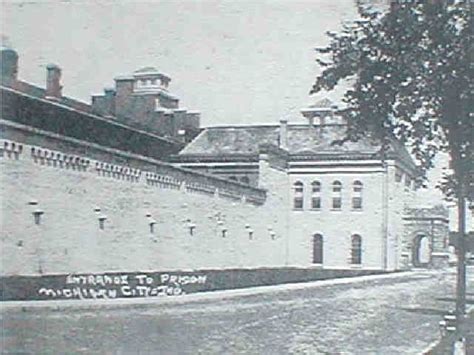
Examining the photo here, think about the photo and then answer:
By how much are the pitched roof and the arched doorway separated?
17 centimetres

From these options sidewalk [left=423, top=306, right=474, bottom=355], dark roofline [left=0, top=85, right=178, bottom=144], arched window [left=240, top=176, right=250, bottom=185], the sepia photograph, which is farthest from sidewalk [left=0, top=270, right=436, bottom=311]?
dark roofline [left=0, top=85, right=178, bottom=144]

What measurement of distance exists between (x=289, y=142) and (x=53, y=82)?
56 centimetres

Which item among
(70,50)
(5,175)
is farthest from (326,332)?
(70,50)

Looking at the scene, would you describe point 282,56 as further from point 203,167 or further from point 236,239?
point 236,239

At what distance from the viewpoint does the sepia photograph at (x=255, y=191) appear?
142 centimetres

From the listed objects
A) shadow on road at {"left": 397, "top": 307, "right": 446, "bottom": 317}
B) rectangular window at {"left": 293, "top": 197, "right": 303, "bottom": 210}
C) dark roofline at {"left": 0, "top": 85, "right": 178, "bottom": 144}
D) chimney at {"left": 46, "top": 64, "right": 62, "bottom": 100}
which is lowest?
shadow on road at {"left": 397, "top": 307, "right": 446, "bottom": 317}

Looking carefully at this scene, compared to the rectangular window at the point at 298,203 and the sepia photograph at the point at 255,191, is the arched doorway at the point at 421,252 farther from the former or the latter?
the rectangular window at the point at 298,203

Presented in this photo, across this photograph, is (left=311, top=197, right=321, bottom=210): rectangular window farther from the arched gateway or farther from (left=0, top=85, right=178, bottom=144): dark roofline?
(left=0, top=85, right=178, bottom=144): dark roofline

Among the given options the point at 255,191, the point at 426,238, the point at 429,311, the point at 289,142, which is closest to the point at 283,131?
the point at 289,142

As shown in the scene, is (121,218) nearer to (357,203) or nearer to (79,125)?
(79,125)

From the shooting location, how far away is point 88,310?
149 centimetres

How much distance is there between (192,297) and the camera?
151 cm

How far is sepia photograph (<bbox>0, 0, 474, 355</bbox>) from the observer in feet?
4.66

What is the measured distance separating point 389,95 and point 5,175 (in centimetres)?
83
